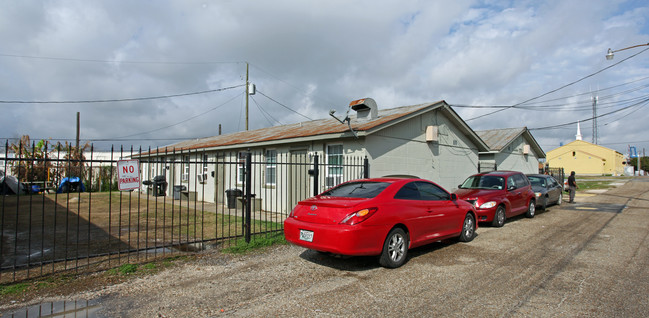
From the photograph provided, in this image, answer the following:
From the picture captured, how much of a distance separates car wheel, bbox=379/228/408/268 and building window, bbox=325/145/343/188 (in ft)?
18.4

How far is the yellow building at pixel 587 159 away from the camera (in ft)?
190

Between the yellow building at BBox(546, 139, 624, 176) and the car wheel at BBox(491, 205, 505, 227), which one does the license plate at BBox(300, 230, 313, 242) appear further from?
the yellow building at BBox(546, 139, 624, 176)

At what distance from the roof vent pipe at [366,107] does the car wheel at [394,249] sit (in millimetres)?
7136

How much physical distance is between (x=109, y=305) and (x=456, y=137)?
14.5m

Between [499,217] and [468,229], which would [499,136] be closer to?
[499,217]

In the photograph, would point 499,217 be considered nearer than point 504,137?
Yes

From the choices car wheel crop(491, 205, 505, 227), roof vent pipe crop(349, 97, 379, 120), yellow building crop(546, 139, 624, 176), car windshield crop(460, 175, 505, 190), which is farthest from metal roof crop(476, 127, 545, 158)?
yellow building crop(546, 139, 624, 176)

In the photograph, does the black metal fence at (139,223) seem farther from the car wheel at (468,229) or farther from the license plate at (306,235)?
the car wheel at (468,229)

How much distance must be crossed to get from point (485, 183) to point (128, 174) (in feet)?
31.2

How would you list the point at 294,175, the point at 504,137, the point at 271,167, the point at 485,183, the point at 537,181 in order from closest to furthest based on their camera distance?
the point at 485,183 → the point at 294,175 → the point at 271,167 → the point at 537,181 → the point at 504,137

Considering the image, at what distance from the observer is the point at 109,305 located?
13.6 feet

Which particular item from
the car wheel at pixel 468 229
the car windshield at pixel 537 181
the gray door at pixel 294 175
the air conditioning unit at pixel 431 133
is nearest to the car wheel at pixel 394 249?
the car wheel at pixel 468 229

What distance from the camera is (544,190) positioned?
43.4ft

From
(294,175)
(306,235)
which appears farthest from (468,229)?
(294,175)
